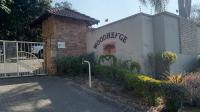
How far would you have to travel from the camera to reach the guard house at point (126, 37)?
13.3 meters

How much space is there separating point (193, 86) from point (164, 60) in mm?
3183

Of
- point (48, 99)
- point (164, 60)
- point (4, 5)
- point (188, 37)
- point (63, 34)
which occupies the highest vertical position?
point (4, 5)

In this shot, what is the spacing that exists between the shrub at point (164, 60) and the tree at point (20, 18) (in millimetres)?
12255

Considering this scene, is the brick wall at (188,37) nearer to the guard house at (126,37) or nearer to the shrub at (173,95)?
the guard house at (126,37)

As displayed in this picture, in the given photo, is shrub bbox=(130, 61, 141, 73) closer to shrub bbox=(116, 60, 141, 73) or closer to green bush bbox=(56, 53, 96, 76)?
shrub bbox=(116, 60, 141, 73)

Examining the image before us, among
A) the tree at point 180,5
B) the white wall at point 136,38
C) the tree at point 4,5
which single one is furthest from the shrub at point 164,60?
the tree at point 4,5

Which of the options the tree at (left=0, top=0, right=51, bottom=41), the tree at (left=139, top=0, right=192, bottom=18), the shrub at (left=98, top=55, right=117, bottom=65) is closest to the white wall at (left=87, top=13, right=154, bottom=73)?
the shrub at (left=98, top=55, right=117, bottom=65)

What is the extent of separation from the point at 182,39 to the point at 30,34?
14.1m

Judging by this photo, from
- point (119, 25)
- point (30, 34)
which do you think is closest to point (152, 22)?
point (119, 25)

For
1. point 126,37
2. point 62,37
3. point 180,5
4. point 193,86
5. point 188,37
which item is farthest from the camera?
point 180,5

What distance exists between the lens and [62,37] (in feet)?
47.8

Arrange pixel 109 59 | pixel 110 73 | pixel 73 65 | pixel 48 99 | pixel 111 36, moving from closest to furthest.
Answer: pixel 48 99 → pixel 110 73 → pixel 73 65 → pixel 109 59 → pixel 111 36

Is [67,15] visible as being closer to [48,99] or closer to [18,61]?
[18,61]

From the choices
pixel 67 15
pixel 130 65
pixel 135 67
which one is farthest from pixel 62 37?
pixel 135 67
